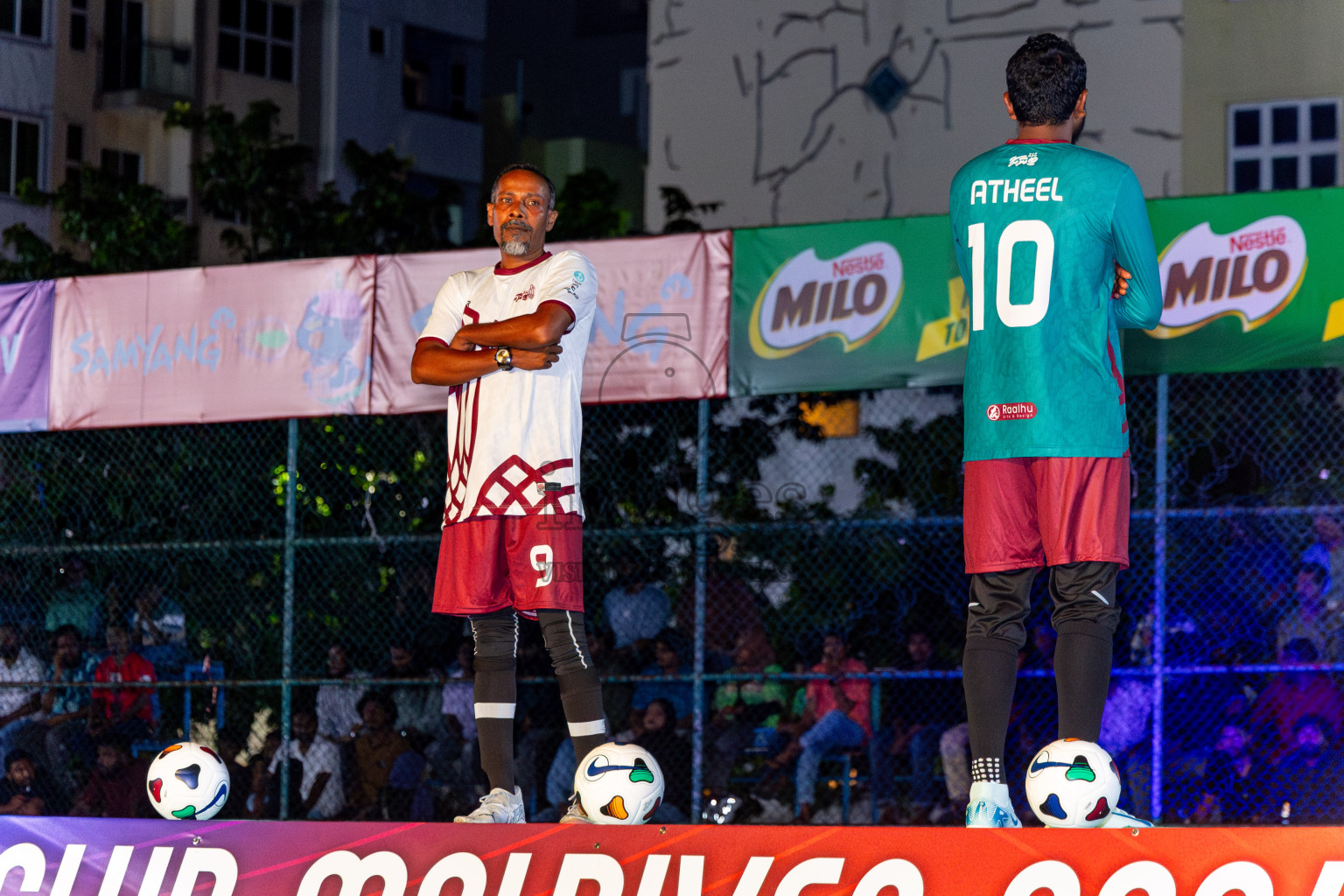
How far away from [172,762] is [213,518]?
5.05 meters

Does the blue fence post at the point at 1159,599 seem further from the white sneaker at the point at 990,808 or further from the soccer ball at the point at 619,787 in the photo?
the soccer ball at the point at 619,787

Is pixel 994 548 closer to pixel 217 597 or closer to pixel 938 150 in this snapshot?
pixel 217 597

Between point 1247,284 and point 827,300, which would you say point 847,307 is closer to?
point 827,300

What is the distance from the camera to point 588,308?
16.7 feet

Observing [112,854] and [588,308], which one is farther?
[588,308]

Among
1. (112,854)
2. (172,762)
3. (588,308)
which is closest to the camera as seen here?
(112,854)

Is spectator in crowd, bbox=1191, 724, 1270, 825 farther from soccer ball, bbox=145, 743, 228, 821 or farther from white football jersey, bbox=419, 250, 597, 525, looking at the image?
soccer ball, bbox=145, 743, 228, 821

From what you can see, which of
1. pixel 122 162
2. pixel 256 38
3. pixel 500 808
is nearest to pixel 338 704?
pixel 500 808

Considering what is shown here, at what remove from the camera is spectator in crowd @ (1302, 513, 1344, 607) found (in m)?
7.34

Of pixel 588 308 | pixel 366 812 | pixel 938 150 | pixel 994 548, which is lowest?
pixel 366 812

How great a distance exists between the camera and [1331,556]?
736 cm

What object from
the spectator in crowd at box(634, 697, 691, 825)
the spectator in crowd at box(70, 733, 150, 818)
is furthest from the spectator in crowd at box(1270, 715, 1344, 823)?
the spectator in crowd at box(70, 733, 150, 818)

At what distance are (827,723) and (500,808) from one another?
353 centimetres

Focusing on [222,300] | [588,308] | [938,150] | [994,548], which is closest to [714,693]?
[222,300]
